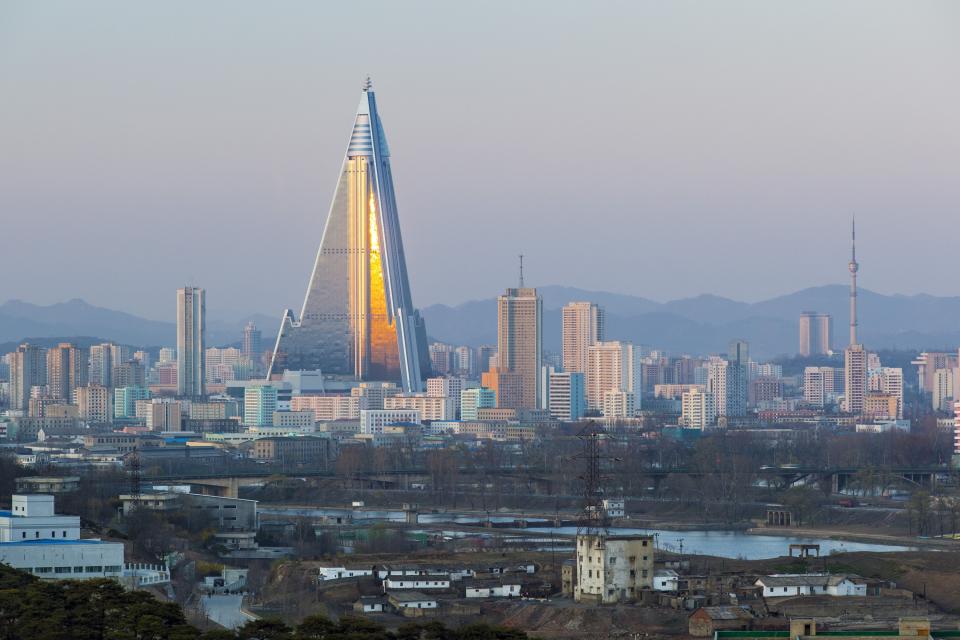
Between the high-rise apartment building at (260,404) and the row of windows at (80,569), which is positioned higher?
the high-rise apartment building at (260,404)

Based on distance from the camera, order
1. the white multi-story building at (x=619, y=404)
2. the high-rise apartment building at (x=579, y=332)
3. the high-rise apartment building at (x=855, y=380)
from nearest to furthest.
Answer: the white multi-story building at (x=619, y=404), the high-rise apartment building at (x=855, y=380), the high-rise apartment building at (x=579, y=332)

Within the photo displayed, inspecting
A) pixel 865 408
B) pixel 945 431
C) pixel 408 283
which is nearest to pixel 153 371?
pixel 408 283

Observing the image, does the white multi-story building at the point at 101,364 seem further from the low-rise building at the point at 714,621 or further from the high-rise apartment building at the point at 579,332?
the low-rise building at the point at 714,621

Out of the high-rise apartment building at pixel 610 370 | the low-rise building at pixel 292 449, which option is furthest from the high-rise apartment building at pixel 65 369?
the low-rise building at pixel 292 449

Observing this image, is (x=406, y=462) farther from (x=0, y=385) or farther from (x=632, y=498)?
(x=0, y=385)

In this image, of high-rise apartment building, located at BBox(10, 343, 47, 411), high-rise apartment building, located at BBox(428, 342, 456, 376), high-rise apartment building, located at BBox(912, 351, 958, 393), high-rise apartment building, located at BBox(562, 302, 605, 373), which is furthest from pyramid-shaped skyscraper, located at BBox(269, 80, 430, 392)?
high-rise apartment building, located at BBox(428, 342, 456, 376)

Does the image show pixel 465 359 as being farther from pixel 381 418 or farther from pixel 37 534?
pixel 37 534
